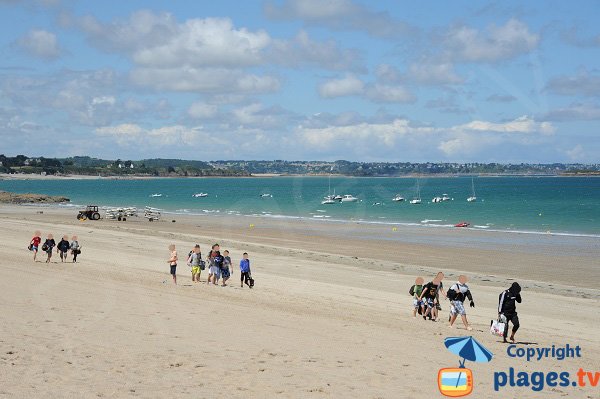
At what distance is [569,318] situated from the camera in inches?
747

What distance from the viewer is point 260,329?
14.0 metres

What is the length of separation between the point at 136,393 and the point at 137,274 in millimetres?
14217

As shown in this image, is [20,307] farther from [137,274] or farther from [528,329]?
[528,329]

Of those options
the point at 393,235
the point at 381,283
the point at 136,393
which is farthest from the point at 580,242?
the point at 136,393

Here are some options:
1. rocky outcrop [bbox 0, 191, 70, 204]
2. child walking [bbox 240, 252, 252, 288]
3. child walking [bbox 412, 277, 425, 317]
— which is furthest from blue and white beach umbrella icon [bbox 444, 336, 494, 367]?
rocky outcrop [bbox 0, 191, 70, 204]

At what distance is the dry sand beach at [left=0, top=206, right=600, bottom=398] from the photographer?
401 inches

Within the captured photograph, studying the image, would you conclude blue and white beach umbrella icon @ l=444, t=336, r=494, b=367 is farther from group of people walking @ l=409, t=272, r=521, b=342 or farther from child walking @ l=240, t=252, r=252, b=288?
child walking @ l=240, t=252, r=252, b=288

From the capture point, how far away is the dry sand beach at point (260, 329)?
10180 mm

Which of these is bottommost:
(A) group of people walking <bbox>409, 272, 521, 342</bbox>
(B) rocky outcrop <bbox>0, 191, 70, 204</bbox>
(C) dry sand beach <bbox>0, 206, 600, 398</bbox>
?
(B) rocky outcrop <bbox>0, 191, 70, 204</bbox>

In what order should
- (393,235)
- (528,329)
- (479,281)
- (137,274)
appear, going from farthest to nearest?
→ (393,235), (479,281), (137,274), (528,329)
